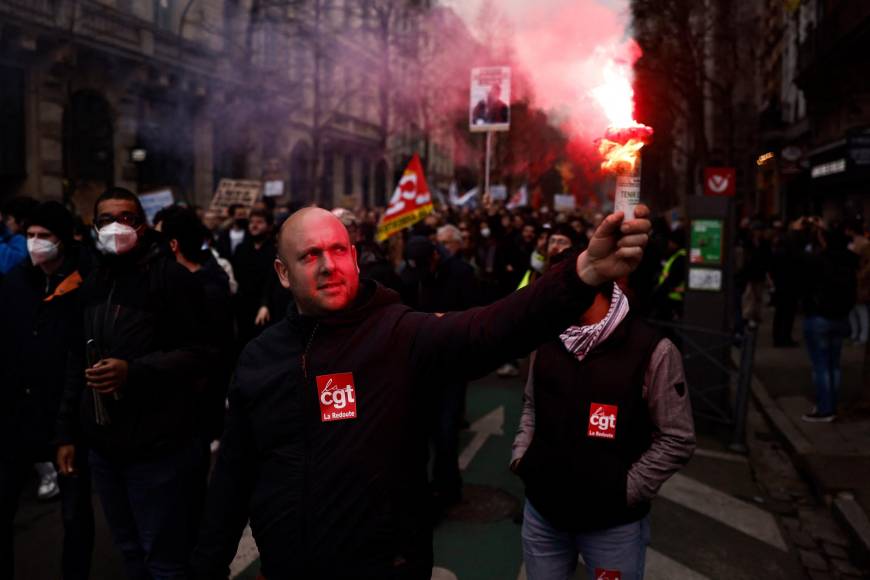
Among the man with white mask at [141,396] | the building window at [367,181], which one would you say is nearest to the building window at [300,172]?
the building window at [367,181]

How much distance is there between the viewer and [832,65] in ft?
63.2

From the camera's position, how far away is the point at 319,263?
214 centimetres

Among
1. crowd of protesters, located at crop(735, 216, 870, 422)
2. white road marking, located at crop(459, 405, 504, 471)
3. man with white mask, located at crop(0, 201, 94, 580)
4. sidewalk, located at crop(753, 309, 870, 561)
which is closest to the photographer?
man with white mask, located at crop(0, 201, 94, 580)

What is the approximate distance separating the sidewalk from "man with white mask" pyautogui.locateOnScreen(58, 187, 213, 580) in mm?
3998

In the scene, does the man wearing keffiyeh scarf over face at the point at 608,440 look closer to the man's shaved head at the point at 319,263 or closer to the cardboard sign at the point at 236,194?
the man's shaved head at the point at 319,263

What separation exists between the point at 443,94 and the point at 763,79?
17.4 m

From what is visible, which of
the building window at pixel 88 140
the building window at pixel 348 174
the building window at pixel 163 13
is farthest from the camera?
the building window at pixel 348 174

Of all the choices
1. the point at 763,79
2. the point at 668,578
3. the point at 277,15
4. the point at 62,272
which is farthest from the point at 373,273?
the point at 763,79

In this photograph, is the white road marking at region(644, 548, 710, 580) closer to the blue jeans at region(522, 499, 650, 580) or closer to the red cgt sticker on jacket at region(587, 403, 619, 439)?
the blue jeans at region(522, 499, 650, 580)

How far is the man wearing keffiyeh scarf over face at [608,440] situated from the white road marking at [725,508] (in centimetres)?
262

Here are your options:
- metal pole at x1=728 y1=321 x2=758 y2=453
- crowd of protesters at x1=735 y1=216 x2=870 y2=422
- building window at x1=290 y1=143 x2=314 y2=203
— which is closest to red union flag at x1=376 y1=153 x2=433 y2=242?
metal pole at x1=728 y1=321 x2=758 y2=453

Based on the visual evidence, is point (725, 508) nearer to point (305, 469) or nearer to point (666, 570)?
point (666, 570)

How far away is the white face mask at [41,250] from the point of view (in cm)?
364

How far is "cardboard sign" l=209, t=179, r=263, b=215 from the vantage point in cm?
1320
